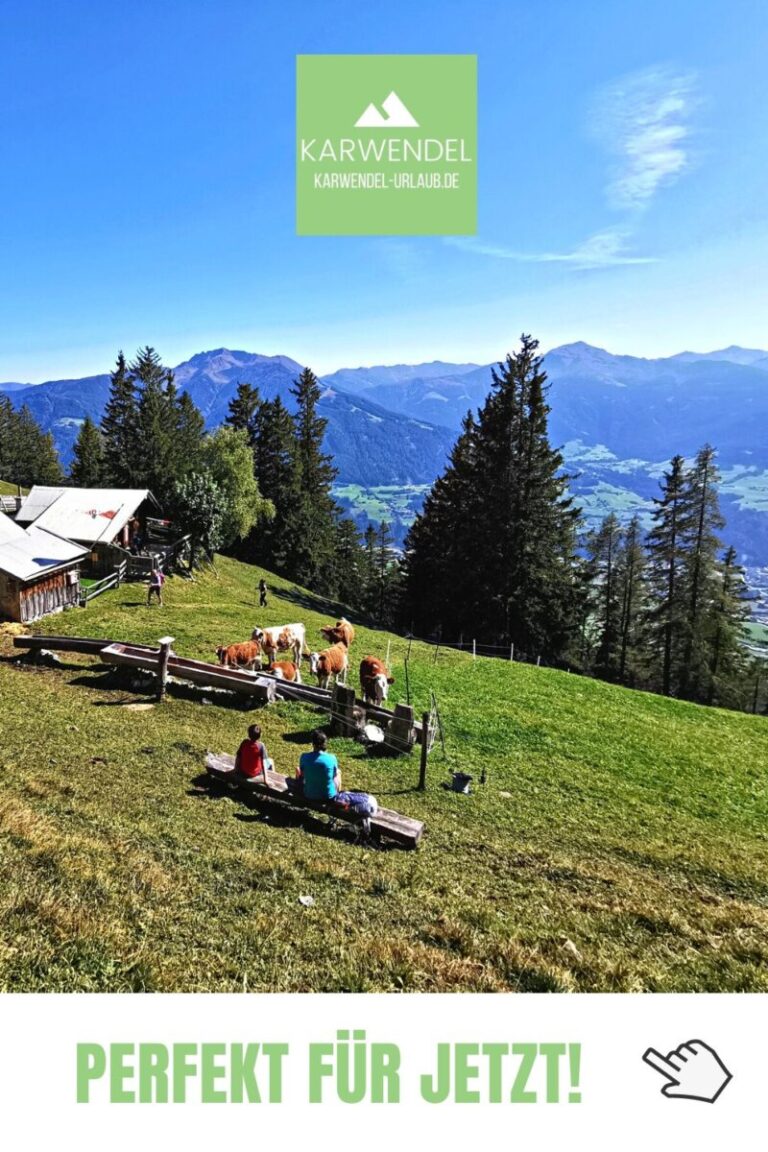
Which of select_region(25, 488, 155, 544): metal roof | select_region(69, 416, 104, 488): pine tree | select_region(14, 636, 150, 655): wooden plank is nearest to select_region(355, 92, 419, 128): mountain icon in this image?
select_region(14, 636, 150, 655): wooden plank

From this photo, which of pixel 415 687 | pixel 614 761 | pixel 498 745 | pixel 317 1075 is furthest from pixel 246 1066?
pixel 415 687

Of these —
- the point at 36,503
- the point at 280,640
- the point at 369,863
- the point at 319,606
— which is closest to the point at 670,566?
the point at 319,606

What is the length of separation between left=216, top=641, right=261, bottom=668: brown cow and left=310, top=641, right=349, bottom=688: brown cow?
2030mm

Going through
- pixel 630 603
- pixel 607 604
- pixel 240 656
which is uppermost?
pixel 240 656

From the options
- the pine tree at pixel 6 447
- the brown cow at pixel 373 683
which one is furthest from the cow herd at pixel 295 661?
the pine tree at pixel 6 447

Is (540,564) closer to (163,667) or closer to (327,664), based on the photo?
(327,664)

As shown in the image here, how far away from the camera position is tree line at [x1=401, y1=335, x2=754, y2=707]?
43625mm

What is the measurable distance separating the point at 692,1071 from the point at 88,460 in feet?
298

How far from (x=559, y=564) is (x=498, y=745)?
29.1 m

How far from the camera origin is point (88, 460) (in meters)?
82.4

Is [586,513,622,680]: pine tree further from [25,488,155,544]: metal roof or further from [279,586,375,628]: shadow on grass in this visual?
[25,488,155,544]: metal roof

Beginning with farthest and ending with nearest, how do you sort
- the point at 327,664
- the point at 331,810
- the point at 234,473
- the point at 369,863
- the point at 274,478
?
the point at 274,478, the point at 234,473, the point at 327,664, the point at 331,810, the point at 369,863

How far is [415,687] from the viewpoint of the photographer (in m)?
23.1

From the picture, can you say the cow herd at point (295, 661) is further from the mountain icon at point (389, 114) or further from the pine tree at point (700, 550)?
the pine tree at point (700, 550)
